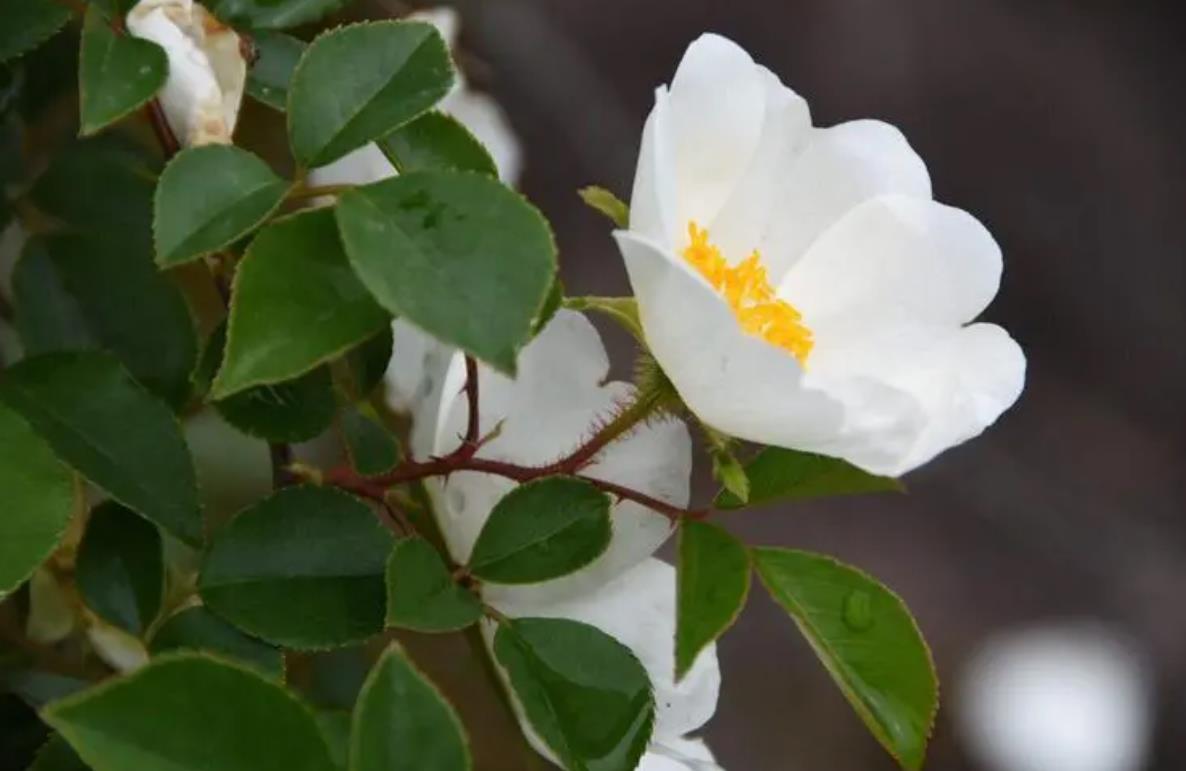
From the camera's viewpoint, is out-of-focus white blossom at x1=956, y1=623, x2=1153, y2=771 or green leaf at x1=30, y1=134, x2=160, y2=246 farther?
out-of-focus white blossom at x1=956, y1=623, x2=1153, y2=771

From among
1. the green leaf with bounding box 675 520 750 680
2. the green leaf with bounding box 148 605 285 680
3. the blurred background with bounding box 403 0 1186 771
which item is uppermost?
the green leaf with bounding box 675 520 750 680

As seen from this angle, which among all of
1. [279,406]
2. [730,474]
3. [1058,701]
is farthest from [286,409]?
[1058,701]

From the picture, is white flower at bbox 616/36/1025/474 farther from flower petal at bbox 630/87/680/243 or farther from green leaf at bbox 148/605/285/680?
green leaf at bbox 148/605/285/680

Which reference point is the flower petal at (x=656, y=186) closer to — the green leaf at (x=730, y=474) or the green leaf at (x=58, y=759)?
the green leaf at (x=730, y=474)

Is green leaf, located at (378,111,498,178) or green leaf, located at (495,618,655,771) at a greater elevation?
green leaf, located at (378,111,498,178)

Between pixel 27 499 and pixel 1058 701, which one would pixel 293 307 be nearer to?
pixel 27 499

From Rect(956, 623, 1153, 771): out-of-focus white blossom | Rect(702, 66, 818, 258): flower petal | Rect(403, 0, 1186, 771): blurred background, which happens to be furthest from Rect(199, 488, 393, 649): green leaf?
Rect(956, 623, 1153, 771): out-of-focus white blossom

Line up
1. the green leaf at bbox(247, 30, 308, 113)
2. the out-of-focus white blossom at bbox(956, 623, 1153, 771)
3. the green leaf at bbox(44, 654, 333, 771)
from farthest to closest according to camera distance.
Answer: the out-of-focus white blossom at bbox(956, 623, 1153, 771), the green leaf at bbox(247, 30, 308, 113), the green leaf at bbox(44, 654, 333, 771)
